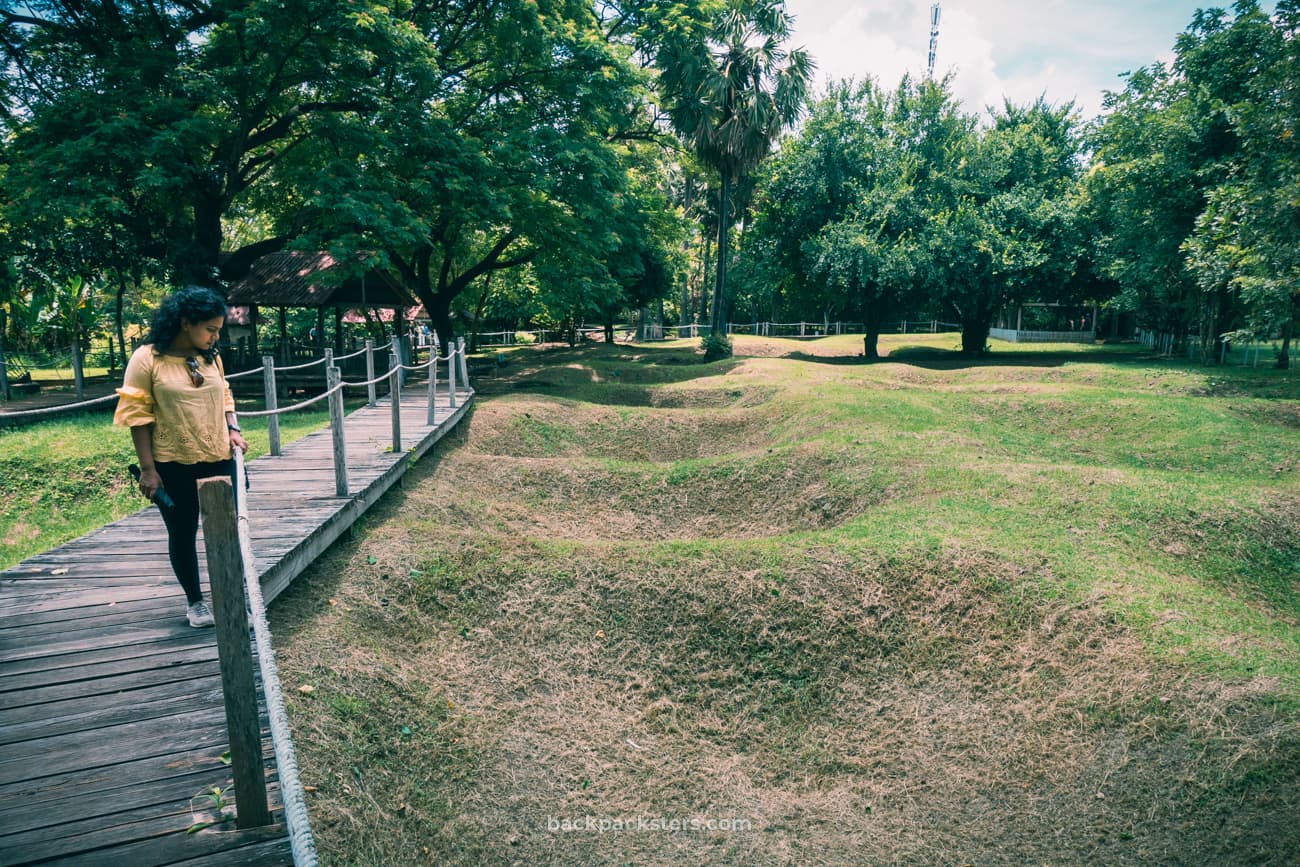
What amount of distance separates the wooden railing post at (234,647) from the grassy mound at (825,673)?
168cm

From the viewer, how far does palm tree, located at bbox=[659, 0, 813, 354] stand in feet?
84.3

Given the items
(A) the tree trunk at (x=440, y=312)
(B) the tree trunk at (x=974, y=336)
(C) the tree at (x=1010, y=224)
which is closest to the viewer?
(A) the tree trunk at (x=440, y=312)

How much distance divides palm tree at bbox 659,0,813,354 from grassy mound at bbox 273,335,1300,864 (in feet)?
62.9

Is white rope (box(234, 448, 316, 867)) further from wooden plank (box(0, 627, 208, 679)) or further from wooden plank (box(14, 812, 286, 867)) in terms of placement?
wooden plank (box(0, 627, 208, 679))

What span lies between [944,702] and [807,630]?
4.46ft

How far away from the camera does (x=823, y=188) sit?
94.8ft

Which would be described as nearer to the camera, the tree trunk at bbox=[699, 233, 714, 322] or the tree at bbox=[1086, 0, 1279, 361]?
the tree at bbox=[1086, 0, 1279, 361]

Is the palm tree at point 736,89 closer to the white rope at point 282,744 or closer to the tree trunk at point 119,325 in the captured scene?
the tree trunk at point 119,325

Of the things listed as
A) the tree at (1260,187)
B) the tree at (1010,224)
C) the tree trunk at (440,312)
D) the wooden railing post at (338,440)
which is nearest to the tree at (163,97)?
the tree trunk at (440,312)

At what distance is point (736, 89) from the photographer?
26391mm

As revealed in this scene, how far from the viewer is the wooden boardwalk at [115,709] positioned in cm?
Answer: 318

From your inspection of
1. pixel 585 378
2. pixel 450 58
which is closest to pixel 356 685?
pixel 585 378

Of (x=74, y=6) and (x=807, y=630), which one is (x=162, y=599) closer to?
(x=807, y=630)

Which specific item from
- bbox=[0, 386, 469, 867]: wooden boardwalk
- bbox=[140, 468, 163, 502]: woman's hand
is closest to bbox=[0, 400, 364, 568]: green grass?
bbox=[0, 386, 469, 867]: wooden boardwalk
